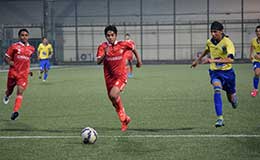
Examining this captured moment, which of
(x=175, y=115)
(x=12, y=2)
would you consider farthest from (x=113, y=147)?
(x=12, y=2)

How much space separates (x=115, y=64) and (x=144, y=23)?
45.5 metres

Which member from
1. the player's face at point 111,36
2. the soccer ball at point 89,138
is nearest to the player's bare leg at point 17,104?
the player's face at point 111,36

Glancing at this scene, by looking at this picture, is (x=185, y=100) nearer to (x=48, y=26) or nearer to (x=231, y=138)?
(x=231, y=138)

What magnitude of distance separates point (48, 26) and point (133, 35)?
9238mm

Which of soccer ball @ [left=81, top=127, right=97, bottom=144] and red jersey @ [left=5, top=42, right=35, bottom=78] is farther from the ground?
red jersey @ [left=5, top=42, right=35, bottom=78]

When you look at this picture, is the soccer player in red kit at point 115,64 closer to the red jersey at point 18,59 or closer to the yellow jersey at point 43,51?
the red jersey at point 18,59

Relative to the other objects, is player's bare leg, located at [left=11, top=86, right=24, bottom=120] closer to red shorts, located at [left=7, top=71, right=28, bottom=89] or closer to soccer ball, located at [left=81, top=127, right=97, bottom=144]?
red shorts, located at [left=7, top=71, right=28, bottom=89]

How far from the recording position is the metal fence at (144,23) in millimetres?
53375

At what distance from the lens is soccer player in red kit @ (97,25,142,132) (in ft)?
31.1

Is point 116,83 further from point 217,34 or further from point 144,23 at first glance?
point 144,23

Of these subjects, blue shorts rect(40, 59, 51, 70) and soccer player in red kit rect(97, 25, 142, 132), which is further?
blue shorts rect(40, 59, 51, 70)

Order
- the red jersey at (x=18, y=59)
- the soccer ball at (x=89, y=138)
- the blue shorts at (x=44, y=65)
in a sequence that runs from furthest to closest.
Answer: the blue shorts at (x=44, y=65), the red jersey at (x=18, y=59), the soccer ball at (x=89, y=138)

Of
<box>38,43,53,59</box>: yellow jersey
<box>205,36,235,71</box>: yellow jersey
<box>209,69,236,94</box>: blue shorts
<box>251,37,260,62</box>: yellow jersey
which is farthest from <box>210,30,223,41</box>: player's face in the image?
<box>38,43,53,59</box>: yellow jersey

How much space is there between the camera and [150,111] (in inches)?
503
